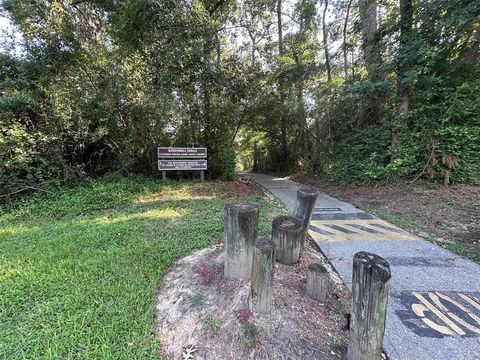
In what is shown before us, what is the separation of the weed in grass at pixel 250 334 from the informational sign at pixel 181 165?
6.06 meters

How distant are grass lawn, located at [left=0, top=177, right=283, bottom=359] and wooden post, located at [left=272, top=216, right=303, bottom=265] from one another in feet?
3.55

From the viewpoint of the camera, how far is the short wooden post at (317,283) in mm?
1967

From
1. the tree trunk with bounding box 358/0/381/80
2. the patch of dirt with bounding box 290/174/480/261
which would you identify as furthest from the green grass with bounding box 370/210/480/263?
the tree trunk with bounding box 358/0/381/80

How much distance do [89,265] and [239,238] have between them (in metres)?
1.75

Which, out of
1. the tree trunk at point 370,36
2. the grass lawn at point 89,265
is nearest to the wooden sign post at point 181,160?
the grass lawn at point 89,265

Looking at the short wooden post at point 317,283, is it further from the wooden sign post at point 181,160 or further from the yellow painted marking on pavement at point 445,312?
the wooden sign post at point 181,160

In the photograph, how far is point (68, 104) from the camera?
228 inches

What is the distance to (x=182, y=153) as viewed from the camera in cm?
733

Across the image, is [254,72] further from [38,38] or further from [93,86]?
[38,38]

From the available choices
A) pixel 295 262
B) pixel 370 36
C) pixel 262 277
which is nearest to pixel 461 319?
pixel 295 262

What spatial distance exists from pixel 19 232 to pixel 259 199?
4503 millimetres

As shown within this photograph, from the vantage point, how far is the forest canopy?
540 cm

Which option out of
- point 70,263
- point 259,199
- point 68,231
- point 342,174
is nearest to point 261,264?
point 70,263

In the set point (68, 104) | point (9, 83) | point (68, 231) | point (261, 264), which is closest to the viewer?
point (261, 264)
